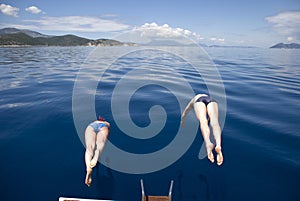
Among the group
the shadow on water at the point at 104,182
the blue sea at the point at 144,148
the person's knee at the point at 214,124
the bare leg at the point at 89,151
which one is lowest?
the shadow on water at the point at 104,182

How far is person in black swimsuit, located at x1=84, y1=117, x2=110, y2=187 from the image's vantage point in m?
4.33

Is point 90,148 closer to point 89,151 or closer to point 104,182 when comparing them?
point 89,151

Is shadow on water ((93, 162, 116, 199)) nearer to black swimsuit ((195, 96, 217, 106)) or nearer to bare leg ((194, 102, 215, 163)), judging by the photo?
bare leg ((194, 102, 215, 163))

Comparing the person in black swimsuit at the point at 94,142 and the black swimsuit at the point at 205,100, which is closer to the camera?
the person in black swimsuit at the point at 94,142

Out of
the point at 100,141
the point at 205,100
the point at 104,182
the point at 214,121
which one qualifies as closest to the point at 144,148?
the point at 104,182

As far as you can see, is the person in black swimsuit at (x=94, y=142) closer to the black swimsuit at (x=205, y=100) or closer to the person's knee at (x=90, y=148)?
the person's knee at (x=90, y=148)

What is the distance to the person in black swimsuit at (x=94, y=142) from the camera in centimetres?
433

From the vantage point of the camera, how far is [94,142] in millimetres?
4801

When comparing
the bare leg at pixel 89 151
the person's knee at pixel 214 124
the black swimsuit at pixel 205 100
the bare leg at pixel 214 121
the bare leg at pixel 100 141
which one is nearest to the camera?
the bare leg at pixel 89 151

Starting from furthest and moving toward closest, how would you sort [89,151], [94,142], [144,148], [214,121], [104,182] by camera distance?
1. [144,148]
2. [104,182]
3. [214,121]
4. [94,142]
5. [89,151]

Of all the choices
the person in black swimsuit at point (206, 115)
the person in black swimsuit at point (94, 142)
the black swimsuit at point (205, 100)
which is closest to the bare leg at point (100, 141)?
the person in black swimsuit at point (94, 142)

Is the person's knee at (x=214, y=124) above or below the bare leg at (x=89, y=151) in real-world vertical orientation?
above

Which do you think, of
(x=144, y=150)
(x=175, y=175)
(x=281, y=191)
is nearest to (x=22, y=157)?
(x=144, y=150)

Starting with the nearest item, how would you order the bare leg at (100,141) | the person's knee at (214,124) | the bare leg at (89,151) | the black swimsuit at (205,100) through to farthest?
1. the bare leg at (89,151)
2. the bare leg at (100,141)
3. the person's knee at (214,124)
4. the black swimsuit at (205,100)
